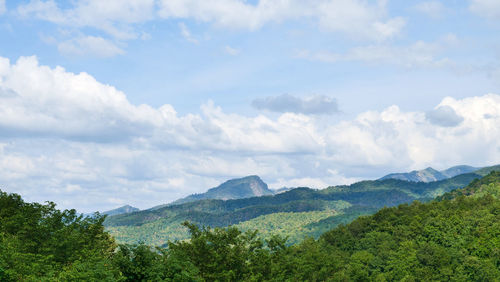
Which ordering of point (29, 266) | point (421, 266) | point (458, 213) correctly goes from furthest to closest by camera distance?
point (458, 213), point (421, 266), point (29, 266)

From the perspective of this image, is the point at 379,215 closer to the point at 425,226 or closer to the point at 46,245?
the point at 425,226

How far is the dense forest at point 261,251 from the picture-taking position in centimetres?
6206

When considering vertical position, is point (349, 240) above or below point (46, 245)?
below

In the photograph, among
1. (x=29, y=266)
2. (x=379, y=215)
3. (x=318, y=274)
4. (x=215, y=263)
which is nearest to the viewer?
(x=29, y=266)

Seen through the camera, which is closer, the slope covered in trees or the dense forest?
the dense forest

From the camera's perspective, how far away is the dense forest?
62.1 m

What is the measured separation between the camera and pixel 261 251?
293 feet

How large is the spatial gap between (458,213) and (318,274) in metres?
77.9

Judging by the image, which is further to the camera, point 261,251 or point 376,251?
point 376,251

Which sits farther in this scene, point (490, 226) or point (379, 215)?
point (379, 215)

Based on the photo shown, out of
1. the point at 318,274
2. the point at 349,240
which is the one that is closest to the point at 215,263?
the point at 318,274

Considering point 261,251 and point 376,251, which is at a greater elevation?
point 261,251

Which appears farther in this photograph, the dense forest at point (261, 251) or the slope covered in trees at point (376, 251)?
the slope covered in trees at point (376, 251)

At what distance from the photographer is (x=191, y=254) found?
8056cm
